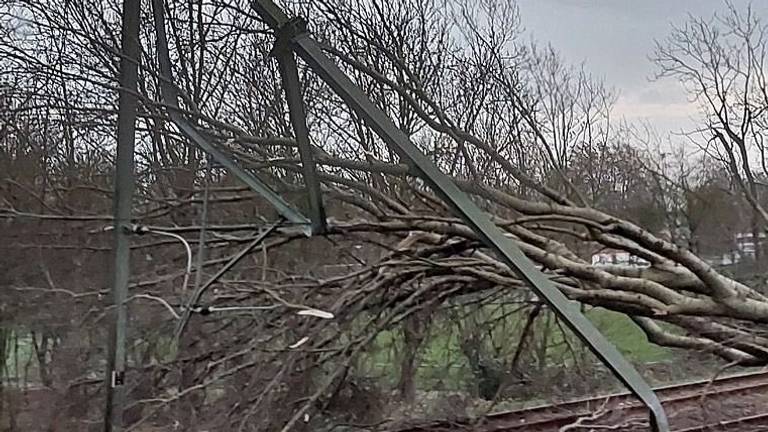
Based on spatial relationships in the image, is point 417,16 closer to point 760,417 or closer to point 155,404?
point 155,404

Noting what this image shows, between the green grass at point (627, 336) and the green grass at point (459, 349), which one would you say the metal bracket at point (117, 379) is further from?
the green grass at point (627, 336)

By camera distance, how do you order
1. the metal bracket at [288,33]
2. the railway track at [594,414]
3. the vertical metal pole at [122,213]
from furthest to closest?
the railway track at [594,414] < the vertical metal pole at [122,213] < the metal bracket at [288,33]

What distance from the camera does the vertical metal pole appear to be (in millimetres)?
2402

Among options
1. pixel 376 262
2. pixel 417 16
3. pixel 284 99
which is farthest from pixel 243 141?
pixel 417 16

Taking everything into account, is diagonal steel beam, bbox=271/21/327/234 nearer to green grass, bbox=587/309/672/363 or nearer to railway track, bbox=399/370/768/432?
green grass, bbox=587/309/672/363

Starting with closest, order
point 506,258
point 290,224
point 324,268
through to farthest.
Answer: point 506,258
point 290,224
point 324,268

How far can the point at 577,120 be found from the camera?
4305mm

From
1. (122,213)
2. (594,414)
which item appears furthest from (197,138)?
(594,414)

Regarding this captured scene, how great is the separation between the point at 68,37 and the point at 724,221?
3256 millimetres

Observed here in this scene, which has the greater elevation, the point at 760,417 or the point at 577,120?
the point at 577,120

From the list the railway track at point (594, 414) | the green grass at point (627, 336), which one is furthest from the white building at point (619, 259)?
the railway track at point (594, 414)

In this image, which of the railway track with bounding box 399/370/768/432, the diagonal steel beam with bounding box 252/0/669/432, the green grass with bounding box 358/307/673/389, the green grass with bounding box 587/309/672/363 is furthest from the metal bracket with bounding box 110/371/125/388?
the green grass with bounding box 587/309/672/363

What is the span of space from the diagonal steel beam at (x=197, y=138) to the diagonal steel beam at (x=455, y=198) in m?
0.37

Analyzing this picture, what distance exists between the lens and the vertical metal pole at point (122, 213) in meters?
2.40
